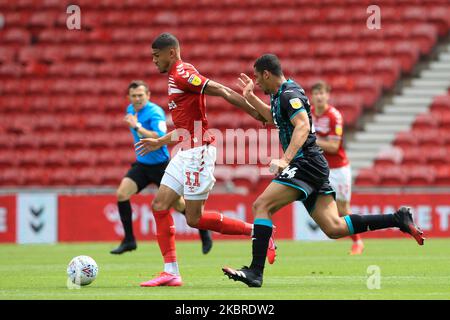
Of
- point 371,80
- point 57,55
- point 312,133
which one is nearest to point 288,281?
point 312,133

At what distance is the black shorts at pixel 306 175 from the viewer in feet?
28.2

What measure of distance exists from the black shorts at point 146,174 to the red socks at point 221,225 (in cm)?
356

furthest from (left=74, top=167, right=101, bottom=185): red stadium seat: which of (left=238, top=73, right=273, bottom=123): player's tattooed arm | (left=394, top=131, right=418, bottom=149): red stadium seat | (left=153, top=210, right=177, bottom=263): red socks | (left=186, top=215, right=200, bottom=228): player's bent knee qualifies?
(left=238, top=73, right=273, bottom=123): player's tattooed arm

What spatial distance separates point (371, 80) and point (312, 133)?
513 inches

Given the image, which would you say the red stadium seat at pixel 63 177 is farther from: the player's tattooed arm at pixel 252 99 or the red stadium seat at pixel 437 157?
the player's tattooed arm at pixel 252 99

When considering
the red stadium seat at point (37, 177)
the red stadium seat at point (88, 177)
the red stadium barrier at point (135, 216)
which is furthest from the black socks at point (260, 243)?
the red stadium seat at point (37, 177)

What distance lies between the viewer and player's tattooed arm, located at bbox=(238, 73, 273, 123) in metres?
8.79

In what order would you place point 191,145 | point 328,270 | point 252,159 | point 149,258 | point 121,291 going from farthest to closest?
point 252,159, point 149,258, point 328,270, point 191,145, point 121,291

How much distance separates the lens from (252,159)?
19391mm

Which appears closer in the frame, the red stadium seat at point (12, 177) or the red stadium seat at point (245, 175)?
the red stadium seat at point (245, 175)

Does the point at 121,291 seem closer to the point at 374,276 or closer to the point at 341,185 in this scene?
the point at 374,276

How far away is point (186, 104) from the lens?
923 centimetres

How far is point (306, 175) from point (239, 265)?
334 cm

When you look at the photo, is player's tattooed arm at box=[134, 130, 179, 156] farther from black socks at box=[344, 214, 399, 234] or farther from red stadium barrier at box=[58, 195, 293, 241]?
red stadium barrier at box=[58, 195, 293, 241]
